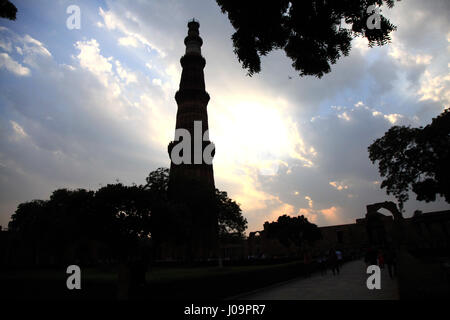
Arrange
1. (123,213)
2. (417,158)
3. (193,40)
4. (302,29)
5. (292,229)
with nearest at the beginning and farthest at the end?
1. (302,29)
2. (123,213)
3. (417,158)
4. (292,229)
5. (193,40)

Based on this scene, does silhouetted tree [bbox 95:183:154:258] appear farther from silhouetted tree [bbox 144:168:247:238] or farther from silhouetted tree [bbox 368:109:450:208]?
silhouetted tree [bbox 368:109:450:208]

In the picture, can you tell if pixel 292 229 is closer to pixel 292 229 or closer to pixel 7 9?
pixel 292 229

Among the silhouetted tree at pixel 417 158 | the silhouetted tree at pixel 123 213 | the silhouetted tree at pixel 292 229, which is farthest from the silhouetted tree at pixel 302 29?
the silhouetted tree at pixel 292 229

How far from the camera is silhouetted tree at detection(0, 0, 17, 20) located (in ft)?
16.3

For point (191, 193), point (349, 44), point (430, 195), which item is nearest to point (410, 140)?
point (430, 195)

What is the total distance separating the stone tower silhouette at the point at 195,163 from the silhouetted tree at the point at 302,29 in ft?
115

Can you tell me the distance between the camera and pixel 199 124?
54812mm

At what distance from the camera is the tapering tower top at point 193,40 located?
62.3 m

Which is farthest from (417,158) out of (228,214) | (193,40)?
(193,40)

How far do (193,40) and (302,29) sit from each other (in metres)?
64.0

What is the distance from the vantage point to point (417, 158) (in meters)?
30.0

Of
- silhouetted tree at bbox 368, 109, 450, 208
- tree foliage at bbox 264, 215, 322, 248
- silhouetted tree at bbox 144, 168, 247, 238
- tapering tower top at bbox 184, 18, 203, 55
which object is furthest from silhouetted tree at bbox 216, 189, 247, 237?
tapering tower top at bbox 184, 18, 203, 55

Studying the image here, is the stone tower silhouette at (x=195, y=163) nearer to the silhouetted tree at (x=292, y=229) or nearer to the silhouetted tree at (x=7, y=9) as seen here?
the silhouetted tree at (x=292, y=229)

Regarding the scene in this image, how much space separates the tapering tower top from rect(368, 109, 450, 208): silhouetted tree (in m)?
45.0
